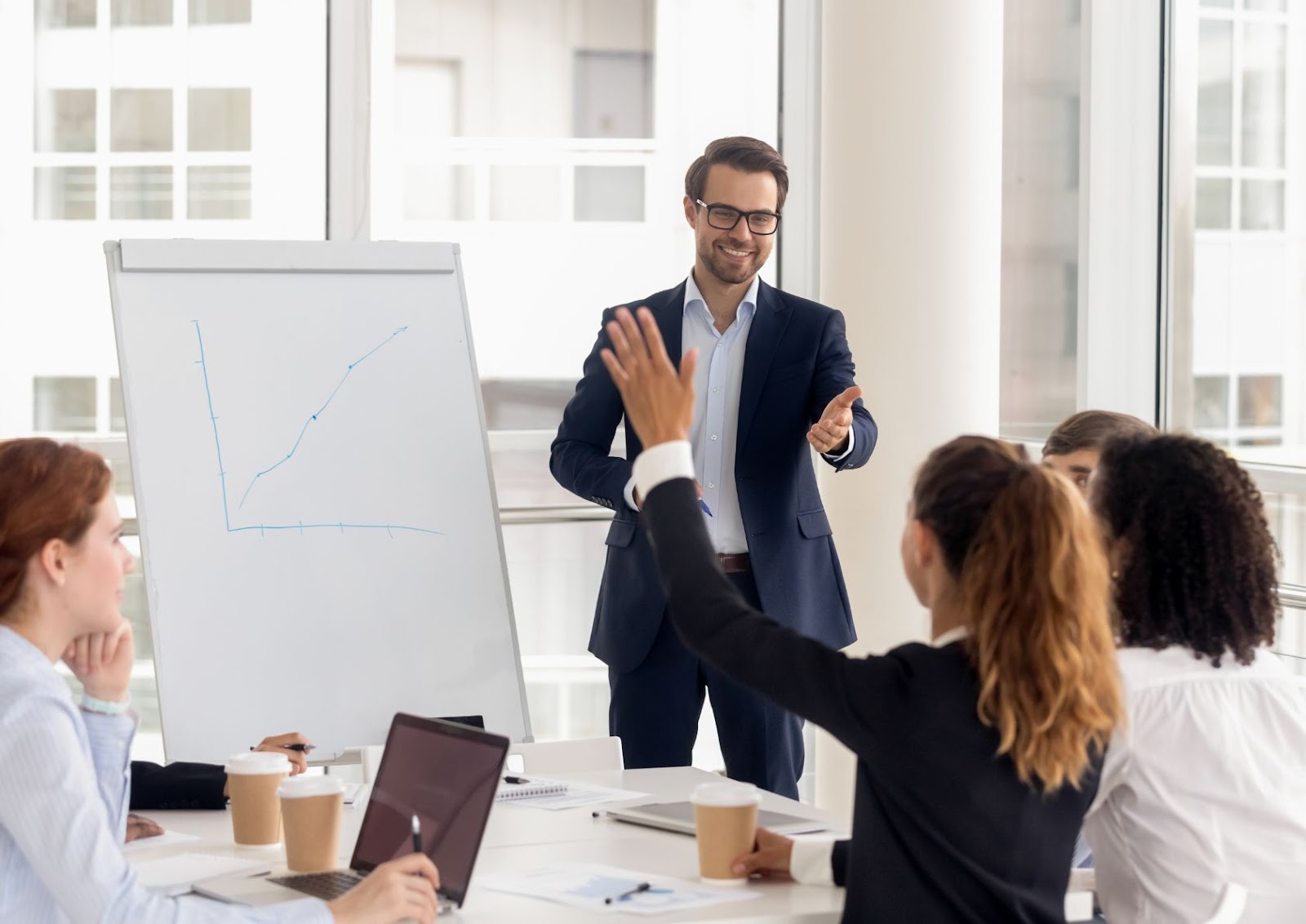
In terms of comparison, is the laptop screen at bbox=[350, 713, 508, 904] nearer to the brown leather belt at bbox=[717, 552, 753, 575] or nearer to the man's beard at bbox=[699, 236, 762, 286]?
the brown leather belt at bbox=[717, 552, 753, 575]

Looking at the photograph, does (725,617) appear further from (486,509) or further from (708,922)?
(486,509)

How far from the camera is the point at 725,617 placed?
1.66 metres

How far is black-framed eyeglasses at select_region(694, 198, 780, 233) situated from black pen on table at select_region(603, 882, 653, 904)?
5.46 feet

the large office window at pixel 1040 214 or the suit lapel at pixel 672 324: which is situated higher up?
the large office window at pixel 1040 214

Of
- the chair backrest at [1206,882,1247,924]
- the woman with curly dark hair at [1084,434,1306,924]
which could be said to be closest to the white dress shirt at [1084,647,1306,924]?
the woman with curly dark hair at [1084,434,1306,924]

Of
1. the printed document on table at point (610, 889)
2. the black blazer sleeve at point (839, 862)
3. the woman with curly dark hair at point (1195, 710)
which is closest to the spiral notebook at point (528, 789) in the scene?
the printed document on table at point (610, 889)

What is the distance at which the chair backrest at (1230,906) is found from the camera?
1.52m

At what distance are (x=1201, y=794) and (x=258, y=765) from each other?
1192 millimetres

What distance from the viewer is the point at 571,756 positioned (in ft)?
8.34

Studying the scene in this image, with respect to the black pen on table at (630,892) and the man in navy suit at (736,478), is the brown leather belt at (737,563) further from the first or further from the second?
the black pen on table at (630,892)

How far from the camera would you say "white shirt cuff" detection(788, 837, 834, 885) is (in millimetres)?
1740

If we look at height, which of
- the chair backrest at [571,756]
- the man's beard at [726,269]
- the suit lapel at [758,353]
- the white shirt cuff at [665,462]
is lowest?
the chair backrest at [571,756]

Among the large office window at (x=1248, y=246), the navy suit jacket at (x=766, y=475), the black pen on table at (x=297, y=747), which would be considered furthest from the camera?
the large office window at (x=1248, y=246)

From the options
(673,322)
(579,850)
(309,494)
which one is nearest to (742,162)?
(673,322)
